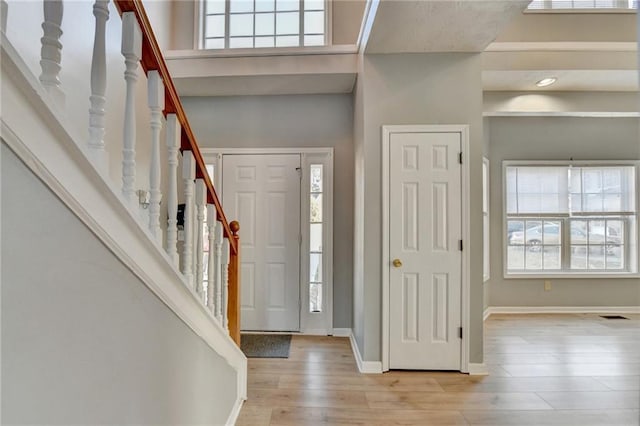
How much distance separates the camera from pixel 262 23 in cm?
369

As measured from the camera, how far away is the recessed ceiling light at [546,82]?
3.28 m

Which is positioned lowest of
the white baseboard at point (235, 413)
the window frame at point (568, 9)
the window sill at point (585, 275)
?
the white baseboard at point (235, 413)

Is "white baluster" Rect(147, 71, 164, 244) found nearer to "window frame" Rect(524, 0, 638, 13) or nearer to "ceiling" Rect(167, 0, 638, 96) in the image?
"ceiling" Rect(167, 0, 638, 96)

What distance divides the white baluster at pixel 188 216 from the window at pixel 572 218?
4.45 metres

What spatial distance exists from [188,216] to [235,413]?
1305 millimetres

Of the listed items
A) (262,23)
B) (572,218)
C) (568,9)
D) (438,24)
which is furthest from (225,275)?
(572,218)

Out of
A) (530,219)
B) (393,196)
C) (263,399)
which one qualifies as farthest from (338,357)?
(530,219)

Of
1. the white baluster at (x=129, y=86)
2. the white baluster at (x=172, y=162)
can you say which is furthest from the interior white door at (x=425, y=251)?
the white baluster at (x=129, y=86)

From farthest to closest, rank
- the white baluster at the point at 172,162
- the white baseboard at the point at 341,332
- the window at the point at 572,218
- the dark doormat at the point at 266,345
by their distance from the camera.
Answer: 1. the window at the point at 572,218
2. the white baseboard at the point at 341,332
3. the dark doormat at the point at 266,345
4. the white baluster at the point at 172,162

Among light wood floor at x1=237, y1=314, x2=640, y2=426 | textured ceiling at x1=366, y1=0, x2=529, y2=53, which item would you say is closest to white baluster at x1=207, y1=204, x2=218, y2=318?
light wood floor at x1=237, y1=314, x2=640, y2=426

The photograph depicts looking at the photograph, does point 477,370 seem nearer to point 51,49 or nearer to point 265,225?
point 265,225

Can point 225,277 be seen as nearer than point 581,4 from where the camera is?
Yes

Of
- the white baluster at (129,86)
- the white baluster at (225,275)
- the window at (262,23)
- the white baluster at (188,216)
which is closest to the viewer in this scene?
the white baluster at (129,86)

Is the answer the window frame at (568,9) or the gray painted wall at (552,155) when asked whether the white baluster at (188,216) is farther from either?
the gray painted wall at (552,155)
